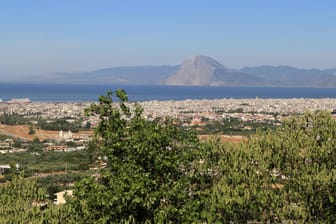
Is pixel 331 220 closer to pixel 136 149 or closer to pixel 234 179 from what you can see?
pixel 234 179

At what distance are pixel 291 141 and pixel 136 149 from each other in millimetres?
5630

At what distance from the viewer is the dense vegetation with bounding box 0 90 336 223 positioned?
926cm

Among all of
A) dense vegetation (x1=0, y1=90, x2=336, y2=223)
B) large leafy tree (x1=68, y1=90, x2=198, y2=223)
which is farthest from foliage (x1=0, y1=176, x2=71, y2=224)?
large leafy tree (x1=68, y1=90, x2=198, y2=223)

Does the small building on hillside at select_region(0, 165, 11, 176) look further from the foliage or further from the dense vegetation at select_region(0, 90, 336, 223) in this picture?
the dense vegetation at select_region(0, 90, 336, 223)

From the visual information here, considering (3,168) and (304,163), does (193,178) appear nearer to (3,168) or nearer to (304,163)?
(304,163)

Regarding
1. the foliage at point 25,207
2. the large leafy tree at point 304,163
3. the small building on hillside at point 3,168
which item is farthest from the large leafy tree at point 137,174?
the small building on hillside at point 3,168

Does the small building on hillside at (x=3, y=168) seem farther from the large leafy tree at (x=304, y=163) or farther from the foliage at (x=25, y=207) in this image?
the large leafy tree at (x=304, y=163)

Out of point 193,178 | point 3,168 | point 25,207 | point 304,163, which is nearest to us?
point 193,178

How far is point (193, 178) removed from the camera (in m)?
11.0

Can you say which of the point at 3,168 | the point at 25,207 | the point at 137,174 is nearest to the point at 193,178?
the point at 137,174

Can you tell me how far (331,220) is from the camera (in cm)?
1214

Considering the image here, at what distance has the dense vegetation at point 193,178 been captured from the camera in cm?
926

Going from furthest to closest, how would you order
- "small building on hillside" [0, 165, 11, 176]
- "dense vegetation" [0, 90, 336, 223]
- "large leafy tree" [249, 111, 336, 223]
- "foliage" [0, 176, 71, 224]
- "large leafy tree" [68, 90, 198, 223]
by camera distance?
"small building on hillside" [0, 165, 11, 176] → "large leafy tree" [249, 111, 336, 223] → "foliage" [0, 176, 71, 224] → "dense vegetation" [0, 90, 336, 223] → "large leafy tree" [68, 90, 198, 223]

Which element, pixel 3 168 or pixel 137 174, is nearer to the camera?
pixel 137 174
